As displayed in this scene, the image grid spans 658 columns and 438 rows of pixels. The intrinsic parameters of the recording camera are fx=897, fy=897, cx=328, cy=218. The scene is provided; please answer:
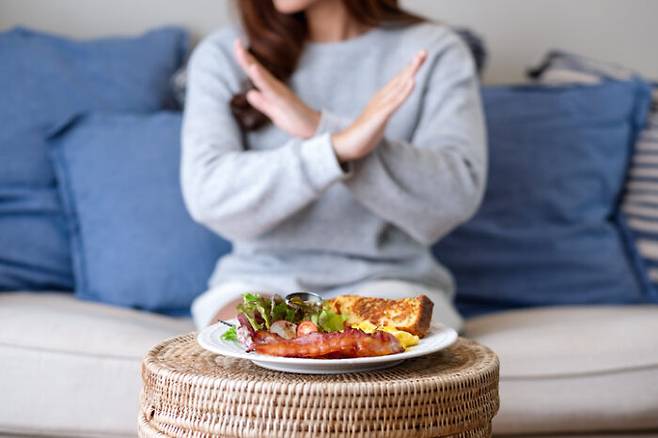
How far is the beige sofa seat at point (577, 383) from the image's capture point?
141 centimetres

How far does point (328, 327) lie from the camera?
0.99m

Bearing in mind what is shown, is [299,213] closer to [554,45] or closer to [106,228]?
[106,228]

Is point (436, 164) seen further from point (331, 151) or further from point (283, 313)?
point (283, 313)

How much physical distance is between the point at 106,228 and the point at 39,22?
76 centimetres

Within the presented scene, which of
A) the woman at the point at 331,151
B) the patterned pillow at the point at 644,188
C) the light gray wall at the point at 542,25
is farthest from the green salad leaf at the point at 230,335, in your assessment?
the light gray wall at the point at 542,25

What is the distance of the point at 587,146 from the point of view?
197cm

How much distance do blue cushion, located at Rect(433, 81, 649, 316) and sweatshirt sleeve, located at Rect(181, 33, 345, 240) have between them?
562mm

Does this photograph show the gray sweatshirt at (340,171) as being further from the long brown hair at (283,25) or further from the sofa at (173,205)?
the sofa at (173,205)

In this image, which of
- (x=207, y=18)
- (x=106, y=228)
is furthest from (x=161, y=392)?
(x=207, y=18)

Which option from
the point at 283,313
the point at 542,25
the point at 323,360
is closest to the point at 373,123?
the point at 283,313

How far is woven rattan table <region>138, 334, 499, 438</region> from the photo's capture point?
87cm

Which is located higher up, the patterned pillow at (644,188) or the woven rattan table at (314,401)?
the woven rattan table at (314,401)

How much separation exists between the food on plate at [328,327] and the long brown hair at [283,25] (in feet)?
2.30

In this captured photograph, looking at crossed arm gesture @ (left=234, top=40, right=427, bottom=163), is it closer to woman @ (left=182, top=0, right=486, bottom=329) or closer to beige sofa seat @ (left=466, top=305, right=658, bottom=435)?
woman @ (left=182, top=0, right=486, bottom=329)
